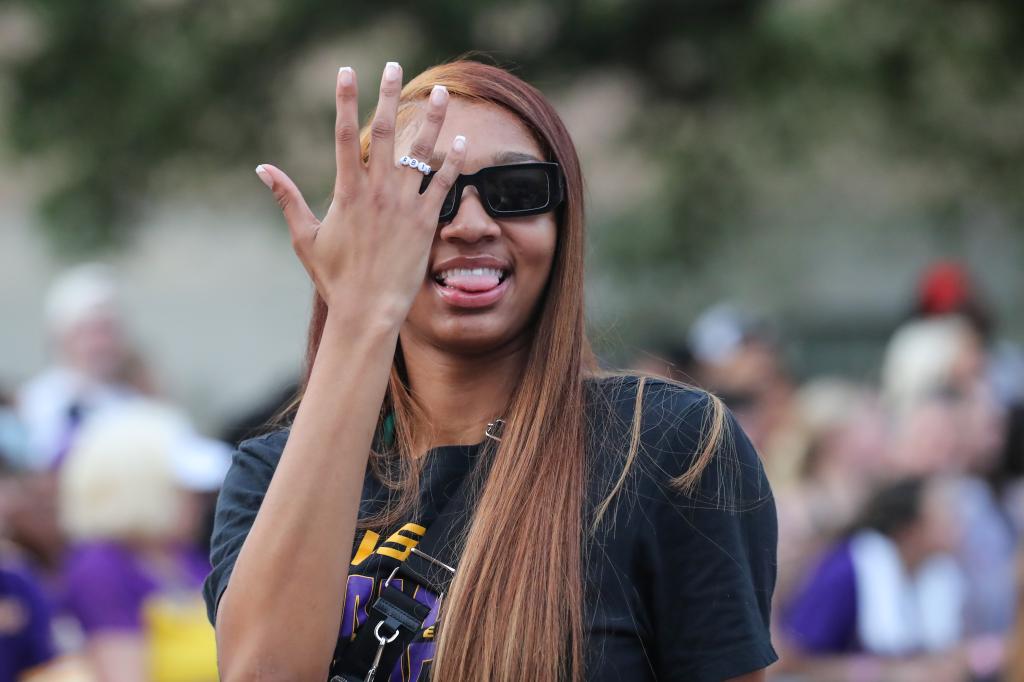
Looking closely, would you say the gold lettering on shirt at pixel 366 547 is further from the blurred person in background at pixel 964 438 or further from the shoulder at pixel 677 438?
the blurred person in background at pixel 964 438

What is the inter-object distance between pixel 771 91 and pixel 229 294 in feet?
24.8

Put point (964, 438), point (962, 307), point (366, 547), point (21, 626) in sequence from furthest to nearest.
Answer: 1. point (962, 307)
2. point (964, 438)
3. point (21, 626)
4. point (366, 547)

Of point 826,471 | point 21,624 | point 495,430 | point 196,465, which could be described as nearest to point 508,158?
point 495,430

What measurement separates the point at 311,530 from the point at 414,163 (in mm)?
536

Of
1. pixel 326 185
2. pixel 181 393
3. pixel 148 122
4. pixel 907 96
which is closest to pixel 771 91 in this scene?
pixel 907 96

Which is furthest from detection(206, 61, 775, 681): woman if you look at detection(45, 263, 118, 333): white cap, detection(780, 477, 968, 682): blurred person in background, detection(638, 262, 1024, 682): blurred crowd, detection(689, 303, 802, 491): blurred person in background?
detection(45, 263, 118, 333): white cap

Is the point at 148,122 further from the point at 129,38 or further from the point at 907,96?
the point at 907,96

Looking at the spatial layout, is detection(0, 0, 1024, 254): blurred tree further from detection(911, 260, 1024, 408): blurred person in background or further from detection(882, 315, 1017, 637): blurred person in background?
detection(882, 315, 1017, 637): blurred person in background

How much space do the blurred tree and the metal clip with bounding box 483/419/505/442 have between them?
7.34 meters

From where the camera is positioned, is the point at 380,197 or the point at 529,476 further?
the point at 529,476

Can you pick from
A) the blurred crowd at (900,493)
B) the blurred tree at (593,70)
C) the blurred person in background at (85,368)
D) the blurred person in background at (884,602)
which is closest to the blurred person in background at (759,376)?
the blurred crowd at (900,493)

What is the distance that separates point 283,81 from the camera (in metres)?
10.6

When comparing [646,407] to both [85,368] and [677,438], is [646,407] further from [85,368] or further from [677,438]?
[85,368]

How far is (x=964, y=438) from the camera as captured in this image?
22.5 ft
